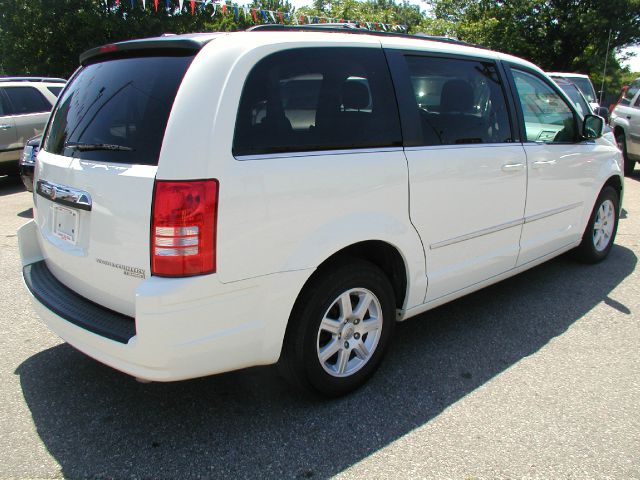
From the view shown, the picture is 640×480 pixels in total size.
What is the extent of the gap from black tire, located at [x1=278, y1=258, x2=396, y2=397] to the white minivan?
0.01 meters

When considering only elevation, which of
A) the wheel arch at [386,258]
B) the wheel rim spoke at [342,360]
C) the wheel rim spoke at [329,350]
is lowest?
the wheel rim spoke at [342,360]

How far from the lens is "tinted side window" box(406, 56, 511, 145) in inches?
123

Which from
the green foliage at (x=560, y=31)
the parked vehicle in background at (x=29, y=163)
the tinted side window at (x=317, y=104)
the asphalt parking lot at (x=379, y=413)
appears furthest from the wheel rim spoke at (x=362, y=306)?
the green foliage at (x=560, y=31)

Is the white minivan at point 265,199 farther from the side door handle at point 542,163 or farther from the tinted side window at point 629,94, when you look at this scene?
the tinted side window at point 629,94

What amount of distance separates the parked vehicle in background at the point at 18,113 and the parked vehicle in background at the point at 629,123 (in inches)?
398

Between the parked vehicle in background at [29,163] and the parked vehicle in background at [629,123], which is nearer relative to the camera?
the parked vehicle in background at [29,163]

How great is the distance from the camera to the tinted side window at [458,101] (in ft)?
10.2

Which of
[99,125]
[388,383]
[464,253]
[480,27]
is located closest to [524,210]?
[464,253]

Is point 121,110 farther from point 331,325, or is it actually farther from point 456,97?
point 456,97

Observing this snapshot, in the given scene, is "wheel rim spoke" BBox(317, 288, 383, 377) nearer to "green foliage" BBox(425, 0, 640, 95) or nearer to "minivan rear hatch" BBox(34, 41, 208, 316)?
"minivan rear hatch" BBox(34, 41, 208, 316)

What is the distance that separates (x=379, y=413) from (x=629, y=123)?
9.05 meters

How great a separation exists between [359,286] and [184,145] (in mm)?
1149

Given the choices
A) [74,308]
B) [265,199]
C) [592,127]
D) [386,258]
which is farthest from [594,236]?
[74,308]

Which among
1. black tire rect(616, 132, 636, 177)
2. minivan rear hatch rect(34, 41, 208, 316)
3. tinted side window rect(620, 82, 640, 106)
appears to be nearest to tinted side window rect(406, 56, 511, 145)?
minivan rear hatch rect(34, 41, 208, 316)
